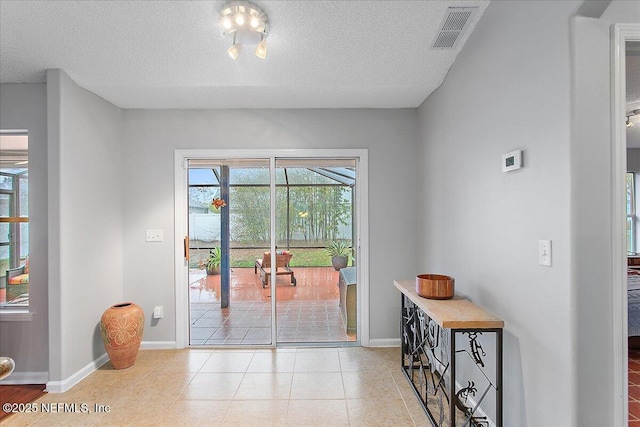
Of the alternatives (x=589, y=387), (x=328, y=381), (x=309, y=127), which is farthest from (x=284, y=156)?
(x=589, y=387)

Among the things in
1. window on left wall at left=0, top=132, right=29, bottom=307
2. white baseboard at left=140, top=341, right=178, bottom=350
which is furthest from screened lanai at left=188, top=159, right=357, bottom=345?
window on left wall at left=0, top=132, right=29, bottom=307

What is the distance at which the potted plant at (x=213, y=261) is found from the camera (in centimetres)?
369

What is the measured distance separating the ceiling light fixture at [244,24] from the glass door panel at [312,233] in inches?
61.2

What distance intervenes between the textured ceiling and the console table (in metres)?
1.78

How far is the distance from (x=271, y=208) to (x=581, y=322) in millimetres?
2794

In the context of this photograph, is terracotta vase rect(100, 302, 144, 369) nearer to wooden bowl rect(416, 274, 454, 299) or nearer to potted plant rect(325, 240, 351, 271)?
potted plant rect(325, 240, 351, 271)

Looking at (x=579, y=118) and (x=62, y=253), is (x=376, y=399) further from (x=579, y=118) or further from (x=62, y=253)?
(x=62, y=253)

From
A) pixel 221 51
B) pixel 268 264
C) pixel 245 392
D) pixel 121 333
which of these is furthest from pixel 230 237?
pixel 221 51

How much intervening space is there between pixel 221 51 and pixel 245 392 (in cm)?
259

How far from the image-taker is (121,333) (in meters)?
3.02

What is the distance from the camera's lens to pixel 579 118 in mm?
1402

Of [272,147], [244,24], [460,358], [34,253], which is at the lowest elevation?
[460,358]

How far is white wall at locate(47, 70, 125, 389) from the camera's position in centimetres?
271

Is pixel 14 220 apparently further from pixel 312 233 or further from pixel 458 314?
pixel 458 314
